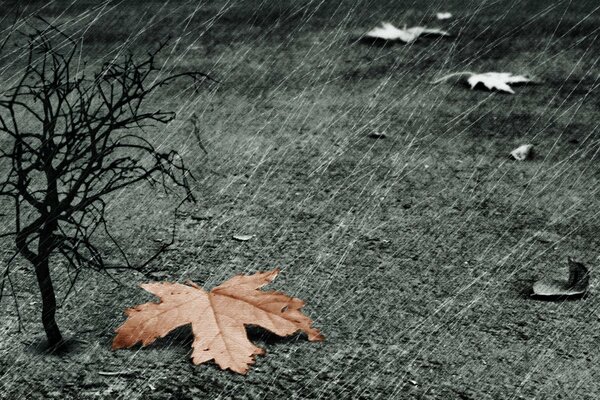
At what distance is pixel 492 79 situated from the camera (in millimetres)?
3756

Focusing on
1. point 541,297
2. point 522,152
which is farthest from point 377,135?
point 541,297

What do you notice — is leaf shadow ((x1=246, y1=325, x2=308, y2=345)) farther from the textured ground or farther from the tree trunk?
the tree trunk

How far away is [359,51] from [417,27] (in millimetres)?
471

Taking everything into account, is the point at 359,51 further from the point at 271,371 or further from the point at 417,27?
the point at 271,371

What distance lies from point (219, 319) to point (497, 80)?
7.56ft

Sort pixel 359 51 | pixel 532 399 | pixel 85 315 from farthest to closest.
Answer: pixel 359 51
pixel 85 315
pixel 532 399

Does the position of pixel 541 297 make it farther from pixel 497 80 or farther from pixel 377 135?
pixel 497 80

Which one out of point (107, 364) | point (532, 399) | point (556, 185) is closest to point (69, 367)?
point (107, 364)

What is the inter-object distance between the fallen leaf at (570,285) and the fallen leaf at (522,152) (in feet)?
2.85

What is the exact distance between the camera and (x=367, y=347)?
204cm

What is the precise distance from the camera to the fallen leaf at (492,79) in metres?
3.71

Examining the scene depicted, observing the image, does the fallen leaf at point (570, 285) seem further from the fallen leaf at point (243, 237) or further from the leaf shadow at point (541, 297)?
the fallen leaf at point (243, 237)

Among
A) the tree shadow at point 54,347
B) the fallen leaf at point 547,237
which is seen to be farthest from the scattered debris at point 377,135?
the tree shadow at point 54,347

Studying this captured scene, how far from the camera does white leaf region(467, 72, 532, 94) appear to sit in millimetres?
3703
